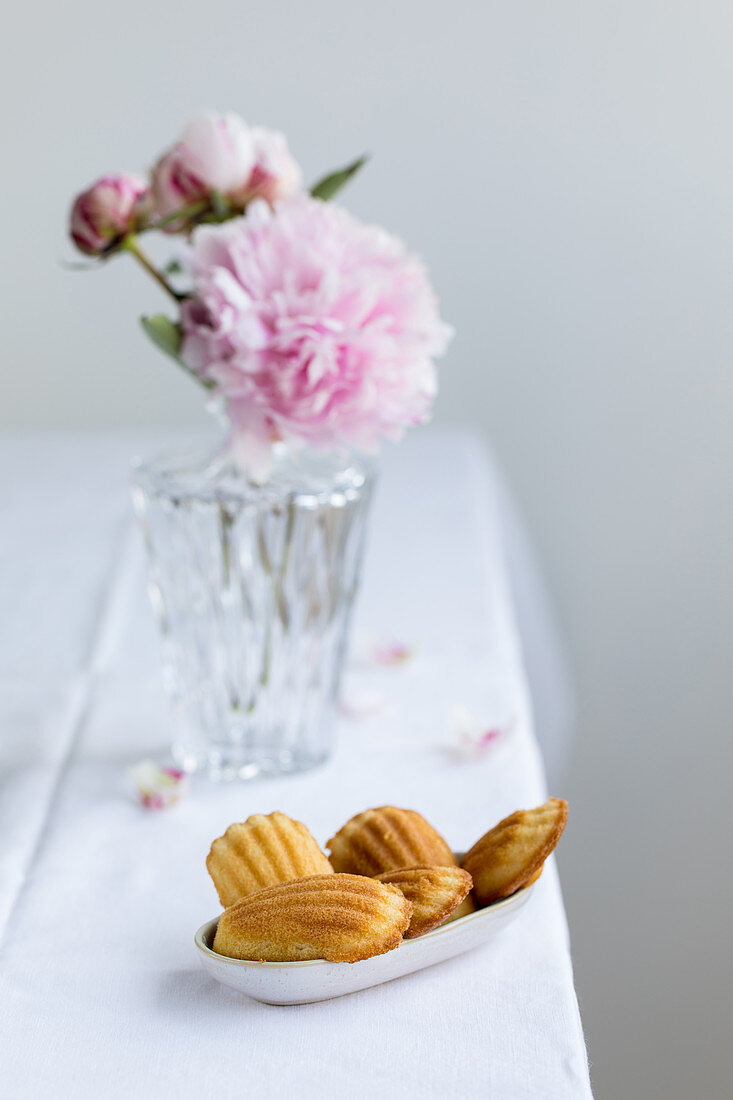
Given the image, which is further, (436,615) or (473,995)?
(436,615)

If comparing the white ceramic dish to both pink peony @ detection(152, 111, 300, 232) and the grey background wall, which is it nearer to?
pink peony @ detection(152, 111, 300, 232)

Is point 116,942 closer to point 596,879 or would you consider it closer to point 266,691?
point 266,691

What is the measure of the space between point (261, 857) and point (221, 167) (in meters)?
0.33

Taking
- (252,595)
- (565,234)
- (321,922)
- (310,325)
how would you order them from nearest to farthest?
1. (321,922)
2. (310,325)
3. (252,595)
4. (565,234)

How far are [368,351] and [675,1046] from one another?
1.04 metres

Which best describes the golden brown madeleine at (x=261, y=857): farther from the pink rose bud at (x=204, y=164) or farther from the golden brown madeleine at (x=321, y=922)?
the pink rose bud at (x=204, y=164)

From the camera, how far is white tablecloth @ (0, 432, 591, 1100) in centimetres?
40

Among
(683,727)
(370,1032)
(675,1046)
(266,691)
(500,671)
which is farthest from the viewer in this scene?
(683,727)

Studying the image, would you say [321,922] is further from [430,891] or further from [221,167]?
[221,167]

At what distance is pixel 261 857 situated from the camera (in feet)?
1.48

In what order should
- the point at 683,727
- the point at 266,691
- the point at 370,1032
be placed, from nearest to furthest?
the point at 370,1032 → the point at 266,691 → the point at 683,727

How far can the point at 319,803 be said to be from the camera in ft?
1.98

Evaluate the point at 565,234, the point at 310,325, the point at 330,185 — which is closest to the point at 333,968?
the point at 310,325

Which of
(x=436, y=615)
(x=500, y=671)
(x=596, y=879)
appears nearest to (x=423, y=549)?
(x=436, y=615)
